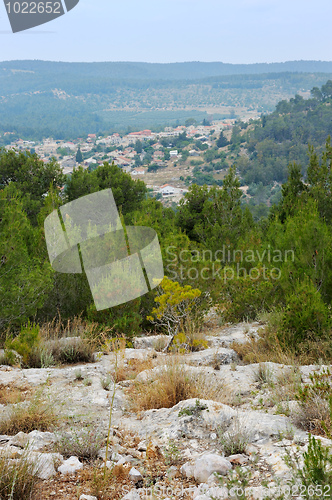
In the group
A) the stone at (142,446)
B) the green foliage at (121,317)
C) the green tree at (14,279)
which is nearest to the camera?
the stone at (142,446)

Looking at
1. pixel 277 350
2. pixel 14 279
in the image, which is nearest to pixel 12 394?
pixel 14 279

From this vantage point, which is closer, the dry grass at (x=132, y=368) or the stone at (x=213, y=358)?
the dry grass at (x=132, y=368)

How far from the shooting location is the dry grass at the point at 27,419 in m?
2.96

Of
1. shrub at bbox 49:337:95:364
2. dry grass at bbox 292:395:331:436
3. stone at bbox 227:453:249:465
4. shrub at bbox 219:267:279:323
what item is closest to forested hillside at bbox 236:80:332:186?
shrub at bbox 219:267:279:323

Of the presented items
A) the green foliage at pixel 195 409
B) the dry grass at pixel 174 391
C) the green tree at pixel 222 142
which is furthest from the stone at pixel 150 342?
the green tree at pixel 222 142

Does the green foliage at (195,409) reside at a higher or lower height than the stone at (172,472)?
lower

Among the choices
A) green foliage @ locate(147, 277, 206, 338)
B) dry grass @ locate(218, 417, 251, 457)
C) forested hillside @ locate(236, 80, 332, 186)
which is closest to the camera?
dry grass @ locate(218, 417, 251, 457)

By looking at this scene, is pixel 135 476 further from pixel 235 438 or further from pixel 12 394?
pixel 12 394

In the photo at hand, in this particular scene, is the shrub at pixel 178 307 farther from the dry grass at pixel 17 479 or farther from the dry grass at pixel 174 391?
the dry grass at pixel 17 479

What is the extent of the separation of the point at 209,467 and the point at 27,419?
4.58ft

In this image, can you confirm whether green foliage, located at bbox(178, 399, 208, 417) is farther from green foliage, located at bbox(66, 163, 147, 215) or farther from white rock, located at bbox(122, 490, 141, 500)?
green foliage, located at bbox(66, 163, 147, 215)

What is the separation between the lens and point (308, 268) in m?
6.51

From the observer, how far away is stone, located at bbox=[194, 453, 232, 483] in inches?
92.5

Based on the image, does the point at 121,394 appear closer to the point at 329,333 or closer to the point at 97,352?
the point at 97,352
